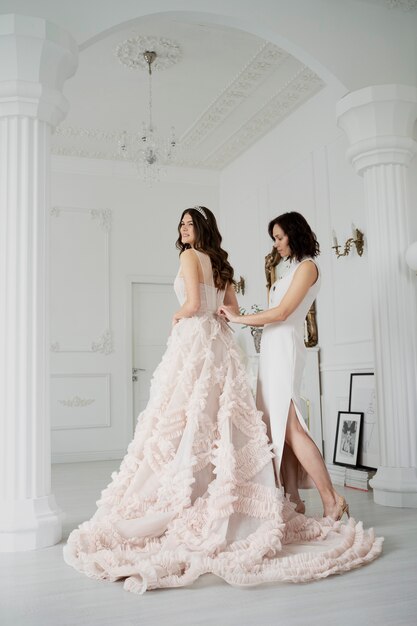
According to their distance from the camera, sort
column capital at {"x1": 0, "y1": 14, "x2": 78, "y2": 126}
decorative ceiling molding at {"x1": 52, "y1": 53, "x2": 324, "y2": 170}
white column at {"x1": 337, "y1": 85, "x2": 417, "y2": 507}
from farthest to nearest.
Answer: decorative ceiling molding at {"x1": 52, "y1": 53, "x2": 324, "y2": 170} < white column at {"x1": 337, "y1": 85, "x2": 417, "y2": 507} < column capital at {"x1": 0, "y1": 14, "x2": 78, "y2": 126}

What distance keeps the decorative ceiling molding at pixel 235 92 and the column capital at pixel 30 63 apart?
234 centimetres

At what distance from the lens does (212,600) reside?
7.43 ft

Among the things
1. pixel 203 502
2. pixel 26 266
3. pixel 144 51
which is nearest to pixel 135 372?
pixel 144 51

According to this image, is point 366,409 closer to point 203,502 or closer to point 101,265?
point 203,502

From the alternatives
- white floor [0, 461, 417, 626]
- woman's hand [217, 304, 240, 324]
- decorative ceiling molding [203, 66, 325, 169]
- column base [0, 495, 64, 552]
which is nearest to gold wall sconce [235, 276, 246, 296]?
decorative ceiling molding [203, 66, 325, 169]

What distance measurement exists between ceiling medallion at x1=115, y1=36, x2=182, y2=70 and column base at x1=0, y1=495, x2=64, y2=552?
12.3 ft

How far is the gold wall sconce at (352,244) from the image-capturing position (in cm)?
518

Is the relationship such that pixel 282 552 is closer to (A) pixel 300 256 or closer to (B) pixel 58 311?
(A) pixel 300 256

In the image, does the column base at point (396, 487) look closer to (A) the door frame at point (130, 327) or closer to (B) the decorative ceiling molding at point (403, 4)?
(B) the decorative ceiling molding at point (403, 4)

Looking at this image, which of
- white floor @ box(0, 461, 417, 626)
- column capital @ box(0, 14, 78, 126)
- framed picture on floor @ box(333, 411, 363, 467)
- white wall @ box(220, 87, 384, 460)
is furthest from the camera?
white wall @ box(220, 87, 384, 460)

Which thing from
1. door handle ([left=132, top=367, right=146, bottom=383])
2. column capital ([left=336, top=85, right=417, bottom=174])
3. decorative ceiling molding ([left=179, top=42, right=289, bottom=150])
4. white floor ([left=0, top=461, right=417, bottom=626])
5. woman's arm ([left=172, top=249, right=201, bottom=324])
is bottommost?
white floor ([left=0, top=461, right=417, bottom=626])

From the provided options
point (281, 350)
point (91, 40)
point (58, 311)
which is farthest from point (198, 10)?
point (58, 311)

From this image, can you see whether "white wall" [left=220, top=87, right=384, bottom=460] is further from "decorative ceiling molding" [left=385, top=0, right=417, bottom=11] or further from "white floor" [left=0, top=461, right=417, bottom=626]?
"white floor" [left=0, top=461, right=417, bottom=626]

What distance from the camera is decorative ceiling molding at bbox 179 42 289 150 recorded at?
5.36 meters
